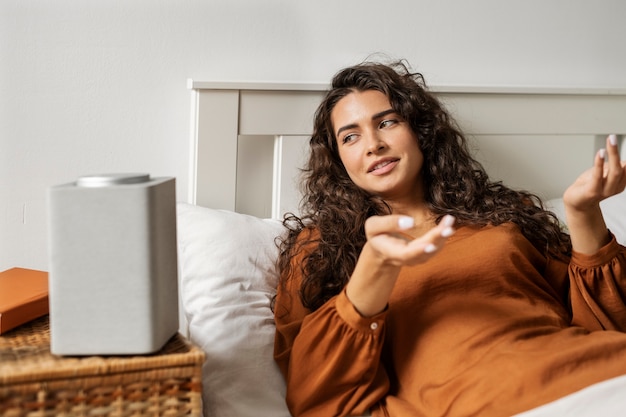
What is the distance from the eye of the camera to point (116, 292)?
974 millimetres

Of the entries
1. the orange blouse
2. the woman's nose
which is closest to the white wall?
the woman's nose

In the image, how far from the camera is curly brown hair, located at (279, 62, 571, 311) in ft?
4.51

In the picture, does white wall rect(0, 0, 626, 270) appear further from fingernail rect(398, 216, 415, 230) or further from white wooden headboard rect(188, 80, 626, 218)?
fingernail rect(398, 216, 415, 230)

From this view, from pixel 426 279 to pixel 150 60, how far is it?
689mm

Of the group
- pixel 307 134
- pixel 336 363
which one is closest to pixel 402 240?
pixel 336 363

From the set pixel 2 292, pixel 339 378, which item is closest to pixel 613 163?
pixel 339 378

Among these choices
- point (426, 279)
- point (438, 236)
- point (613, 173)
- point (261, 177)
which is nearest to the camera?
point (438, 236)

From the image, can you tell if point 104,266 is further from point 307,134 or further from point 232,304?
point 307,134

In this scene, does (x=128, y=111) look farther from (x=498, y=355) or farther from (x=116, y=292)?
(x=498, y=355)

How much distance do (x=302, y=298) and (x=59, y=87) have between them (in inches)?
24.1

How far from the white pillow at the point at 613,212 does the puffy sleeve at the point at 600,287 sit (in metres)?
0.34

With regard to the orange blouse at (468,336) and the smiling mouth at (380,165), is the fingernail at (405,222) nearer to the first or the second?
the orange blouse at (468,336)

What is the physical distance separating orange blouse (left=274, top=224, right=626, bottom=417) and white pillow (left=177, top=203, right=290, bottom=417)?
3cm

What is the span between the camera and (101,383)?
974 mm
